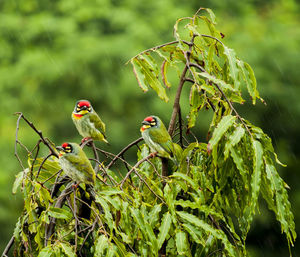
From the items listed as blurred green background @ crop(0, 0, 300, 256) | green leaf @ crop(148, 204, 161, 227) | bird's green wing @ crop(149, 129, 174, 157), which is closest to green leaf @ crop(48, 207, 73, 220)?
green leaf @ crop(148, 204, 161, 227)

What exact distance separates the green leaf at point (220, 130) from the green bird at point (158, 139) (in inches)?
14.2

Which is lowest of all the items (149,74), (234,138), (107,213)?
(107,213)

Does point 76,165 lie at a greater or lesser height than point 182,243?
greater

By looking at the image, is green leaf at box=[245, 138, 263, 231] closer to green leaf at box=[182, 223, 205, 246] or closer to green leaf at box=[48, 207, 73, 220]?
green leaf at box=[182, 223, 205, 246]

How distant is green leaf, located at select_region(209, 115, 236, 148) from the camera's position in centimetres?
195

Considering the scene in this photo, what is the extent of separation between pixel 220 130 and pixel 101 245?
1.88ft

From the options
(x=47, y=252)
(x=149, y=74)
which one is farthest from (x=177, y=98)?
(x=47, y=252)

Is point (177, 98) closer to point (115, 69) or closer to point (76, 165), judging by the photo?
point (76, 165)

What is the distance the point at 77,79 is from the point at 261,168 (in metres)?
9.64

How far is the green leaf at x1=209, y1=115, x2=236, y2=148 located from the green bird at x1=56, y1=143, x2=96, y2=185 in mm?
507

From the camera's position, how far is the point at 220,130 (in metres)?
1.96

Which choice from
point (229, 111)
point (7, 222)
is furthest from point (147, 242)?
point (7, 222)

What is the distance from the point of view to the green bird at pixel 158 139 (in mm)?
2367

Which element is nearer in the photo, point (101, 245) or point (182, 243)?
point (101, 245)
